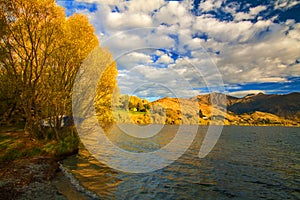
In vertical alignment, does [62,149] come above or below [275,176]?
above

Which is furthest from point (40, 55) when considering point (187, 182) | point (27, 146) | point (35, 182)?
point (187, 182)

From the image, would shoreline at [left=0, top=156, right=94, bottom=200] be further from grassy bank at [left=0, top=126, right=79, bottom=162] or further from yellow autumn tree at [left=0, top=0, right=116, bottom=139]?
yellow autumn tree at [left=0, top=0, right=116, bottom=139]

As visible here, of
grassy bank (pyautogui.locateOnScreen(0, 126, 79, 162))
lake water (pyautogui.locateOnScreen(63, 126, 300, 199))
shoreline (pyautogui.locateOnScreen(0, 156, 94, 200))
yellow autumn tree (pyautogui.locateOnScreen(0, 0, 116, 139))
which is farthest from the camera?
yellow autumn tree (pyautogui.locateOnScreen(0, 0, 116, 139))

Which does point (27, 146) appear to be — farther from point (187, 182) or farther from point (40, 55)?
point (187, 182)

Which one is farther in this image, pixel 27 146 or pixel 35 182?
pixel 27 146

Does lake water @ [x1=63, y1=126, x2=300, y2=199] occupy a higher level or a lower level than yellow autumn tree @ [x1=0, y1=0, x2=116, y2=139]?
lower

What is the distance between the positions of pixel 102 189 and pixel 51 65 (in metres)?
18.1

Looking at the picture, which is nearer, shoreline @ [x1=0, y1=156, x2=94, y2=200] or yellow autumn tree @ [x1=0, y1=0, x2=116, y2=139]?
shoreline @ [x1=0, y1=156, x2=94, y2=200]

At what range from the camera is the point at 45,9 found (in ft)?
77.0

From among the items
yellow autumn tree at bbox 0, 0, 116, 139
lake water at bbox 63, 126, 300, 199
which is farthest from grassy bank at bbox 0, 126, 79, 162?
lake water at bbox 63, 126, 300, 199

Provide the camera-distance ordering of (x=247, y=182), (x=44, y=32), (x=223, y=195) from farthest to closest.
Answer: (x=44, y=32) → (x=247, y=182) → (x=223, y=195)

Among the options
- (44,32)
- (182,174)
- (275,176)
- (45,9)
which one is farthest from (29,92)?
(275,176)

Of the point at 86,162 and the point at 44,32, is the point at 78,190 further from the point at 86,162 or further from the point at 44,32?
the point at 44,32

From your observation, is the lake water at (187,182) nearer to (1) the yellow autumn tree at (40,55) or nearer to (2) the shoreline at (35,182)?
(2) the shoreline at (35,182)
